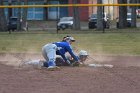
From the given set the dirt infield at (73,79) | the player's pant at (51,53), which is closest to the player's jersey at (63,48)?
the player's pant at (51,53)

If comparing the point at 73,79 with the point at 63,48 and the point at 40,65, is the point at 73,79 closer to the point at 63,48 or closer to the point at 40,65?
the point at 63,48

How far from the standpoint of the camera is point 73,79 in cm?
1187

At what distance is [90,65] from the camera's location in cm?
1459

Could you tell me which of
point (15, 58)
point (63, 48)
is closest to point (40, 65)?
point (63, 48)

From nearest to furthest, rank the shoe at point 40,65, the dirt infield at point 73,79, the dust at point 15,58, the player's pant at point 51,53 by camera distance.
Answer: the dirt infield at point 73,79 < the player's pant at point 51,53 < the shoe at point 40,65 < the dust at point 15,58

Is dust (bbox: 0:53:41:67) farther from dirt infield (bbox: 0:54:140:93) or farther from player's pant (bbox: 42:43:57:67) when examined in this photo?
player's pant (bbox: 42:43:57:67)

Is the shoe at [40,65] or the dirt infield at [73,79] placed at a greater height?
the shoe at [40,65]

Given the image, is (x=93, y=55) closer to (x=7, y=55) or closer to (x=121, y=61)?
(x=121, y=61)

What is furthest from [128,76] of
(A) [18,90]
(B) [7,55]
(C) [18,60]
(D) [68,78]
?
(B) [7,55]

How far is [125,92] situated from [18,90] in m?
2.08

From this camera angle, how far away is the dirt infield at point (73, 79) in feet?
33.8

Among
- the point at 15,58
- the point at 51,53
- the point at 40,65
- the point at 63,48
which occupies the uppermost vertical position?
the point at 63,48

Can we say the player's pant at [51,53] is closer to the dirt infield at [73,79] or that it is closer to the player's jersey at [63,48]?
the player's jersey at [63,48]

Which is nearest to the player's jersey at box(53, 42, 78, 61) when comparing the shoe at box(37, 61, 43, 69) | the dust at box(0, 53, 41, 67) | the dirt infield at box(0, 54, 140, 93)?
the dirt infield at box(0, 54, 140, 93)
